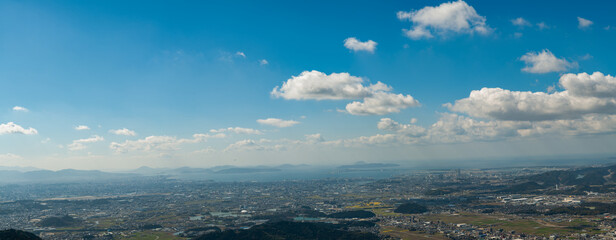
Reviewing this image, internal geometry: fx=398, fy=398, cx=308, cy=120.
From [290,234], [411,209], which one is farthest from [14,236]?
[411,209]

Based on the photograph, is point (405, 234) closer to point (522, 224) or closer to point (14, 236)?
point (522, 224)

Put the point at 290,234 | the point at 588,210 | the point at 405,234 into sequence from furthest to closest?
the point at 588,210 → the point at 405,234 → the point at 290,234

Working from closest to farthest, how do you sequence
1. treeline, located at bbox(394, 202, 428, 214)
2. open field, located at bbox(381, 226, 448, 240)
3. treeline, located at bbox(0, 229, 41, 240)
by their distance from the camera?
1. treeline, located at bbox(0, 229, 41, 240)
2. open field, located at bbox(381, 226, 448, 240)
3. treeline, located at bbox(394, 202, 428, 214)

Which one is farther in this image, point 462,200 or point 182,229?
point 462,200

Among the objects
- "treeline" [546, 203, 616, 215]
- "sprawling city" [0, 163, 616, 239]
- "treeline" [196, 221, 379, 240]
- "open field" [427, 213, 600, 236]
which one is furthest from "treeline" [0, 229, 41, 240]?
"treeline" [546, 203, 616, 215]

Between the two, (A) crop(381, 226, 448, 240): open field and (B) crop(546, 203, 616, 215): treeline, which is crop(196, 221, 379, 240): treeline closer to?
(A) crop(381, 226, 448, 240): open field

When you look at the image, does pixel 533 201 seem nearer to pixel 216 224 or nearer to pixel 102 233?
pixel 216 224

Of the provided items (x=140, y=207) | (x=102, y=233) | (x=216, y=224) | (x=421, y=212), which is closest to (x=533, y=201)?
(x=421, y=212)

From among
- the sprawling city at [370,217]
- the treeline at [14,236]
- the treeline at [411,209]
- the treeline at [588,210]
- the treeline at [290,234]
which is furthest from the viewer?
the treeline at [411,209]

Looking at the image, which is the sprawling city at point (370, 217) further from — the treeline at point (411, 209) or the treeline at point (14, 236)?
the treeline at point (14, 236)

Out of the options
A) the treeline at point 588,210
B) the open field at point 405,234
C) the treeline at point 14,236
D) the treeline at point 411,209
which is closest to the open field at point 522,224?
the treeline at point 411,209

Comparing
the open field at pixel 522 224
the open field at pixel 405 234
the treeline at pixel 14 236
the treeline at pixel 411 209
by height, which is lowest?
the open field at pixel 405 234
